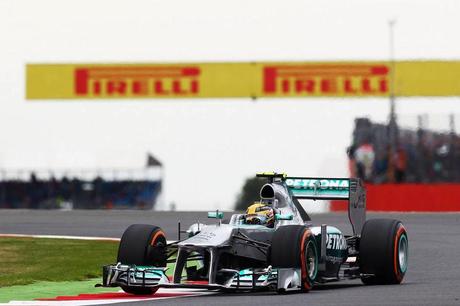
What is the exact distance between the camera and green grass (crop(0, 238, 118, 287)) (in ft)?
62.5

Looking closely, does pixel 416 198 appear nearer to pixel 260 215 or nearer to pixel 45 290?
pixel 260 215

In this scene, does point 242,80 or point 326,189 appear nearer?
point 326,189

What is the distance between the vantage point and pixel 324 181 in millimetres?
18578

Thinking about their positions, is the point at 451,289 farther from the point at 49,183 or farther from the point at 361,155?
the point at 49,183

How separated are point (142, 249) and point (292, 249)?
6.20ft

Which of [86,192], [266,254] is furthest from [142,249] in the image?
[86,192]

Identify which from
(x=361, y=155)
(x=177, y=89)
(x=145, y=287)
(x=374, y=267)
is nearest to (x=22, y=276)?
(x=145, y=287)

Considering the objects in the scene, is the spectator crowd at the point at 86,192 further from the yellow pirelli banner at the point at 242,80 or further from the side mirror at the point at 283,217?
the side mirror at the point at 283,217

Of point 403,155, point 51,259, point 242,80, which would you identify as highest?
point 242,80

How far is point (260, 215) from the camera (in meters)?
16.7

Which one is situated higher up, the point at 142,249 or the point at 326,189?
the point at 326,189

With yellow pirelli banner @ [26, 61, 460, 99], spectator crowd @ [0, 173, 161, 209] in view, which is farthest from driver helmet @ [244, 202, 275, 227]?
yellow pirelli banner @ [26, 61, 460, 99]

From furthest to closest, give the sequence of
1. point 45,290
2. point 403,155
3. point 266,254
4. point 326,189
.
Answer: point 403,155, point 326,189, point 45,290, point 266,254

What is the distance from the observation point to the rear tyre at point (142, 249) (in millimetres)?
16125
